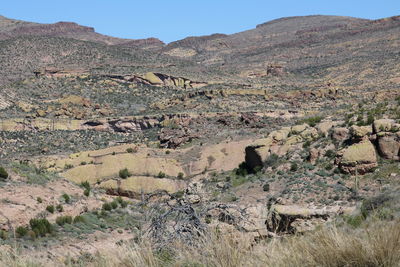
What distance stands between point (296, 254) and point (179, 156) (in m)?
34.6

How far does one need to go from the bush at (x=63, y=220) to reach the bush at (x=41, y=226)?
33.1 inches

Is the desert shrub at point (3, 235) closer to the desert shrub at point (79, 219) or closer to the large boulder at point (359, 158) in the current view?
the desert shrub at point (79, 219)

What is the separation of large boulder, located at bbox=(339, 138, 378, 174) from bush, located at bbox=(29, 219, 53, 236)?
1648 cm

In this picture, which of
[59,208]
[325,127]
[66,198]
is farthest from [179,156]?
[59,208]

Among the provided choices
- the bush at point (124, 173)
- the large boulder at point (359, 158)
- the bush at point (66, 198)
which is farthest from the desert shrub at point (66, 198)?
the large boulder at point (359, 158)

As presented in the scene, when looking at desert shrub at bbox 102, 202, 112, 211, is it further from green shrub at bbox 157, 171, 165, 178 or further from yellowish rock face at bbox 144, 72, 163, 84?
yellowish rock face at bbox 144, 72, 163, 84

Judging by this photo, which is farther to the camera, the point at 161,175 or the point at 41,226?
the point at 161,175

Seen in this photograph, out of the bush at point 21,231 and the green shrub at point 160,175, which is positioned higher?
the bush at point 21,231

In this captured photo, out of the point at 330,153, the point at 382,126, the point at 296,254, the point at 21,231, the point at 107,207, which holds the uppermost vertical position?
the point at 296,254

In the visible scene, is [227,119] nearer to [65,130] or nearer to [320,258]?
[65,130]

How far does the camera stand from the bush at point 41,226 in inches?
688

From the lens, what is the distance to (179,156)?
127 ft

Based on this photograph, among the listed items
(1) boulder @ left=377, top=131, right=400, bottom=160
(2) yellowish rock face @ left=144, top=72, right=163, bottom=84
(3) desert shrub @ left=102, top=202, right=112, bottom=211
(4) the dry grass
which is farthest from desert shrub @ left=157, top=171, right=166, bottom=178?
(2) yellowish rock face @ left=144, top=72, right=163, bottom=84

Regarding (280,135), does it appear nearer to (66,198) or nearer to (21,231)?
(66,198)
